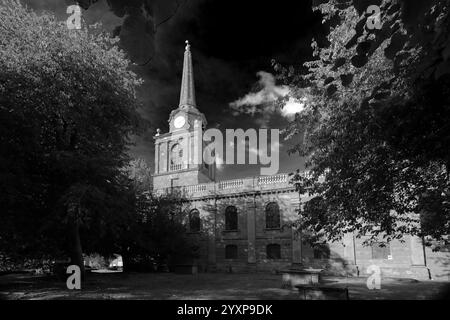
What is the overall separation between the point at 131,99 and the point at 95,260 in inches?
→ 1468

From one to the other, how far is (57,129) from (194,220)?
2202cm

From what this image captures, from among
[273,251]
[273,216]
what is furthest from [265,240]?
[273,216]

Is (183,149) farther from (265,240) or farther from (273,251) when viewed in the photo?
(273,251)

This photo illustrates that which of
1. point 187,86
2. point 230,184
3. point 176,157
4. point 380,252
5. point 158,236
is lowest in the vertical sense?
point 380,252

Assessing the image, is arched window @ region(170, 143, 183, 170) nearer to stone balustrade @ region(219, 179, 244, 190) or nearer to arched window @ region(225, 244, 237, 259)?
stone balustrade @ region(219, 179, 244, 190)

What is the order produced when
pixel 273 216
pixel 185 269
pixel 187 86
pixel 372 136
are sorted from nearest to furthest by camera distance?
1. pixel 372 136
2. pixel 185 269
3. pixel 273 216
4. pixel 187 86

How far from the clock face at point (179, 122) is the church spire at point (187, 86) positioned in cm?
194

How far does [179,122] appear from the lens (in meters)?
46.6

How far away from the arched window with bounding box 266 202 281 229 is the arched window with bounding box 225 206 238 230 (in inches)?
132

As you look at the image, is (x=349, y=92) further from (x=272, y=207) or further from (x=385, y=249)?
(x=272, y=207)

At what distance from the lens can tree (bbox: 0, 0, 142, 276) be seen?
49.0 ft
